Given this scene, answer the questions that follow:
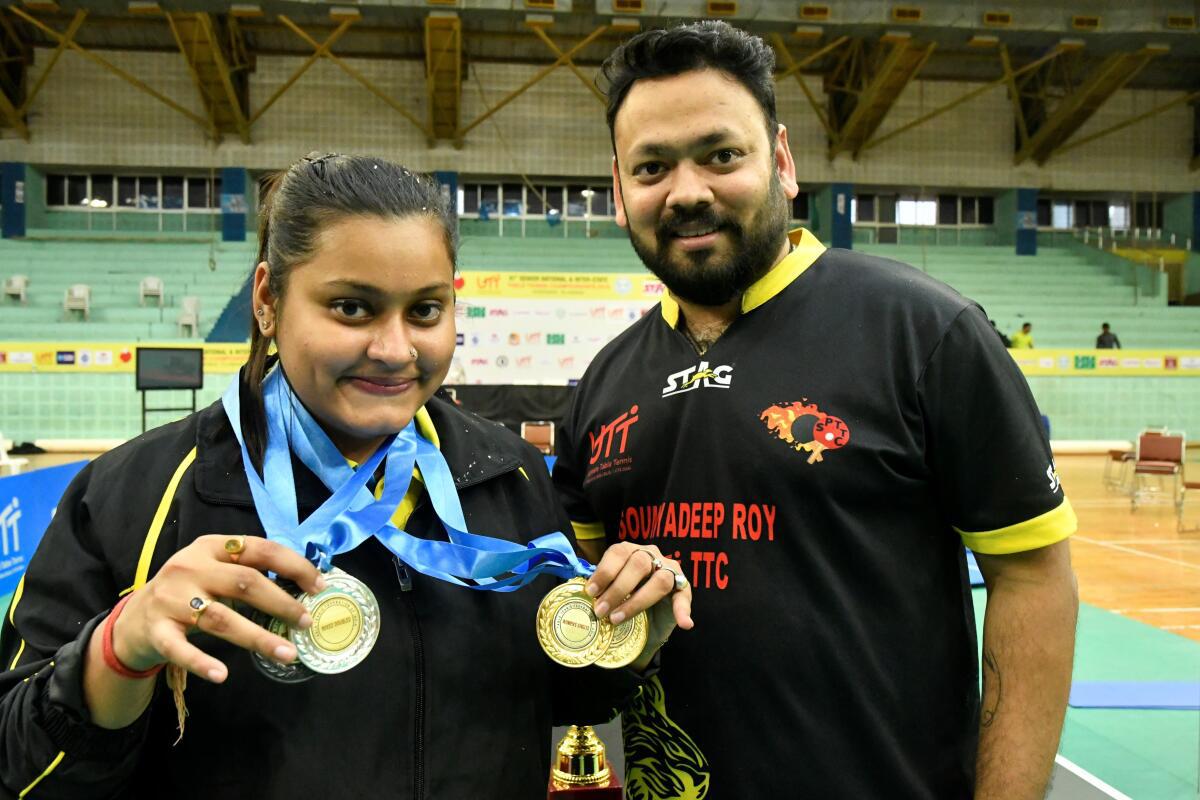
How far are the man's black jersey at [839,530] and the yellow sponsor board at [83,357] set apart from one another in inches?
535

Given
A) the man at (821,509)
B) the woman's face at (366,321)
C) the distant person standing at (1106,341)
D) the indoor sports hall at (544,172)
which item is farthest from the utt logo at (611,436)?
the distant person standing at (1106,341)

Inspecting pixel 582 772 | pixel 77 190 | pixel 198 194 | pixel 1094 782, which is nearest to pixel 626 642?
pixel 582 772

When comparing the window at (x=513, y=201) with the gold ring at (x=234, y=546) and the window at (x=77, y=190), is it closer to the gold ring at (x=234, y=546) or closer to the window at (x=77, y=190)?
the window at (x=77, y=190)

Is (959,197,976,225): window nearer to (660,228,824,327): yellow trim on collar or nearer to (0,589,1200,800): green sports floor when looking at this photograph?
(0,589,1200,800): green sports floor

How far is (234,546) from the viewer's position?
927mm

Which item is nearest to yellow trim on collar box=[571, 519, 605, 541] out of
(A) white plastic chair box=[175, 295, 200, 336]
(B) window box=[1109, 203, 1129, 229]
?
(A) white plastic chair box=[175, 295, 200, 336]

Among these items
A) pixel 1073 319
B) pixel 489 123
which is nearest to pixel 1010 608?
pixel 1073 319

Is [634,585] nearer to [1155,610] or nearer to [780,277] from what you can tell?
[780,277]

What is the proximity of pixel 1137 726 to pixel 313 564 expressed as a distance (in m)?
4.04

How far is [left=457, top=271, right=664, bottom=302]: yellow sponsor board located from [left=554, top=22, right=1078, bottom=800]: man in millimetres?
9675

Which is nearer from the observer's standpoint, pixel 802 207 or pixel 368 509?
pixel 368 509

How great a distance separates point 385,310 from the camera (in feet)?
3.65

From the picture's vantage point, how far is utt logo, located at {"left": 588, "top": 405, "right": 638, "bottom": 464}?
1562 millimetres

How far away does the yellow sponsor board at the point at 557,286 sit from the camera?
11.3 meters
